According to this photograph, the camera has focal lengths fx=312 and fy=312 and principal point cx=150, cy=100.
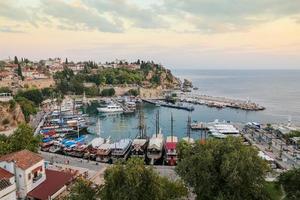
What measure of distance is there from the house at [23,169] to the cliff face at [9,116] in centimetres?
3185

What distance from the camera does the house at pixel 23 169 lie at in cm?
2458

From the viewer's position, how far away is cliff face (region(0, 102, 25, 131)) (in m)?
54.4

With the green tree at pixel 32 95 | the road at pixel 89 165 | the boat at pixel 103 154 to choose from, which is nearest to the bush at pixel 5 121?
the road at pixel 89 165

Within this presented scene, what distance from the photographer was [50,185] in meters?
26.0

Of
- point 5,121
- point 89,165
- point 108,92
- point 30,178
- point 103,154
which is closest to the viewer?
point 30,178

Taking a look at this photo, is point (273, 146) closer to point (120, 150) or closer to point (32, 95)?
point (120, 150)

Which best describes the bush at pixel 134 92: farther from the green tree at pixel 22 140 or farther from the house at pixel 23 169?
the house at pixel 23 169

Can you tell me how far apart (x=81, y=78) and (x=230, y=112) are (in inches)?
2275

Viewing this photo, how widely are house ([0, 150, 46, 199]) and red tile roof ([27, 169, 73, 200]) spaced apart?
536 millimetres

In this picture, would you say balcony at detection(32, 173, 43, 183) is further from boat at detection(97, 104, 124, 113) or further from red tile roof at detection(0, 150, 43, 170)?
boat at detection(97, 104, 124, 113)

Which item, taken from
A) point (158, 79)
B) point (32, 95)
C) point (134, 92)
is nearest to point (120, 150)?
point (32, 95)

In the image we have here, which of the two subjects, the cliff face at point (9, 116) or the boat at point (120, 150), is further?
the cliff face at point (9, 116)

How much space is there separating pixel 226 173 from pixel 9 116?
47.3 metres

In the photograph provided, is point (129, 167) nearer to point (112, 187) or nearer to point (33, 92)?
point (112, 187)
